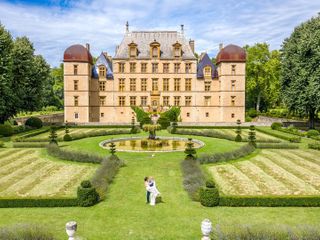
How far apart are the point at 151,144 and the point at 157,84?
83.1ft

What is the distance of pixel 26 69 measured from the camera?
41.9 m

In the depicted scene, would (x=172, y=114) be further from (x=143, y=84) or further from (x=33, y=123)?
(x=33, y=123)

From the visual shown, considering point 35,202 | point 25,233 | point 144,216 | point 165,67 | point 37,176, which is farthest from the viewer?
point 165,67

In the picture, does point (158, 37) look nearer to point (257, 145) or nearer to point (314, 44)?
point (314, 44)

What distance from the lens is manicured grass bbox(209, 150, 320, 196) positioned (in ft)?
49.0

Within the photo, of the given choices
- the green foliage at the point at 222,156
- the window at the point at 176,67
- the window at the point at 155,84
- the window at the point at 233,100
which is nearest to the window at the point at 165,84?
the window at the point at 155,84

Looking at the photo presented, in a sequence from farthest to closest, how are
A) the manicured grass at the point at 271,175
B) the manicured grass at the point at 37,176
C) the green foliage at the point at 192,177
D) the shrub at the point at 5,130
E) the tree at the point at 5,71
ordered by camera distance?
the shrub at the point at 5,130 < the tree at the point at 5,71 < the manicured grass at the point at 271,175 < the manicured grass at the point at 37,176 < the green foliage at the point at 192,177

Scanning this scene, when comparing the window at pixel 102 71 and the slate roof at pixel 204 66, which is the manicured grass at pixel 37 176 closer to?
the window at pixel 102 71

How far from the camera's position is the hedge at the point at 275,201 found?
12.7 m

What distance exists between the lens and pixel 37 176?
1748 centimetres

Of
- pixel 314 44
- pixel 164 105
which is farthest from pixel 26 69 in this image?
pixel 314 44

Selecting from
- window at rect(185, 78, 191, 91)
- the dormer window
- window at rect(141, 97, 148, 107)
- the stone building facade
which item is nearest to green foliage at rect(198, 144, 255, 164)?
the stone building facade

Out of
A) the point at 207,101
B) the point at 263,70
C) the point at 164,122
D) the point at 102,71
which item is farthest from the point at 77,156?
the point at 263,70

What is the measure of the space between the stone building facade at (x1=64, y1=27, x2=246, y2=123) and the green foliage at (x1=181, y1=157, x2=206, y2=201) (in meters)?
33.4
